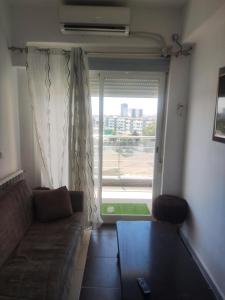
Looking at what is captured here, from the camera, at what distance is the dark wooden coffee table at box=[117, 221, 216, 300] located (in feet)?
4.65

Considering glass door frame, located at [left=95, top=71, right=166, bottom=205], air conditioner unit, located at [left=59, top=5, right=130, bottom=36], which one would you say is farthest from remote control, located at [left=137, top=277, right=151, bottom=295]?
air conditioner unit, located at [left=59, top=5, right=130, bottom=36]

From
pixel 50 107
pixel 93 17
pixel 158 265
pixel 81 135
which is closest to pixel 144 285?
pixel 158 265

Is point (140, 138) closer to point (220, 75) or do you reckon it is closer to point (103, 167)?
point (103, 167)

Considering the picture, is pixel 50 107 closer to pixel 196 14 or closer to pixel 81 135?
pixel 81 135

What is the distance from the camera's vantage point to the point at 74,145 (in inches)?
109

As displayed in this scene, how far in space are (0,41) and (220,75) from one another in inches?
87.4

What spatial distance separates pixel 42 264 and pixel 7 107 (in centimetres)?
173

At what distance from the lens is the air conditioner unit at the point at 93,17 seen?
239 cm

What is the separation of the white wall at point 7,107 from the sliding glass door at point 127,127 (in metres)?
0.97

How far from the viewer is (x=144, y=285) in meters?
1.45

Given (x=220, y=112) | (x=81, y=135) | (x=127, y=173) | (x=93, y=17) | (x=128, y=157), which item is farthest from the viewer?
(x=127, y=173)

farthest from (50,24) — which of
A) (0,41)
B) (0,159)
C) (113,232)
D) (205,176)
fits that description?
(113,232)

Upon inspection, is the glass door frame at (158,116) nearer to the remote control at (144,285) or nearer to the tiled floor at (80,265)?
the tiled floor at (80,265)

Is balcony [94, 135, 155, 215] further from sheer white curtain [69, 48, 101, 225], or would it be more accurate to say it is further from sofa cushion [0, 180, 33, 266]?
sofa cushion [0, 180, 33, 266]
